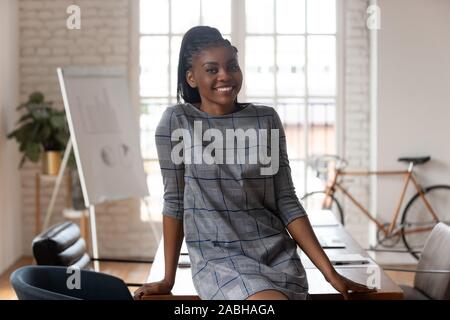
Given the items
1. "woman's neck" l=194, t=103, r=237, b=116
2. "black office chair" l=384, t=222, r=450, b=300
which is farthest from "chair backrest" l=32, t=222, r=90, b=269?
"black office chair" l=384, t=222, r=450, b=300

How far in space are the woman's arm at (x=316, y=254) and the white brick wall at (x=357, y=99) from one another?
400cm

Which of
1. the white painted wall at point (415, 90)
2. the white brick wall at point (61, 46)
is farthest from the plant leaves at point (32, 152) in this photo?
the white painted wall at point (415, 90)

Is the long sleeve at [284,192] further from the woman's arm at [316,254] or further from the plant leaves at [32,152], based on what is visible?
the plant leaves at [32,152]

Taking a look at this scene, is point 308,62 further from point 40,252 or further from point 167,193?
point 167,193

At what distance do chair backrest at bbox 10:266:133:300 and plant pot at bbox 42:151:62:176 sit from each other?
10.1 ft

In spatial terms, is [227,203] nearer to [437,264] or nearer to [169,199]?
[169,199]

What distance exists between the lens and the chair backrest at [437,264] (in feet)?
9.27

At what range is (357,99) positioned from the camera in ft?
19.1

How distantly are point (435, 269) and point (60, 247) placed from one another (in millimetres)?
1467

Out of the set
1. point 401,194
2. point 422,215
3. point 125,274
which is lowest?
point 125,274

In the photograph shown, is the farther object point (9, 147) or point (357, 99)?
point (357, 99)

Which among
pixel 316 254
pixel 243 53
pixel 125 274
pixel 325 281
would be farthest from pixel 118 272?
pixel 316 254

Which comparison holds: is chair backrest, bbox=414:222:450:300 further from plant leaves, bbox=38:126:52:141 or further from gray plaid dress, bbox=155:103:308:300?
plant leaves, bbox=38:126:52:141

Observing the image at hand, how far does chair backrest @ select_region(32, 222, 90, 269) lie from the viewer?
8.72 ft
